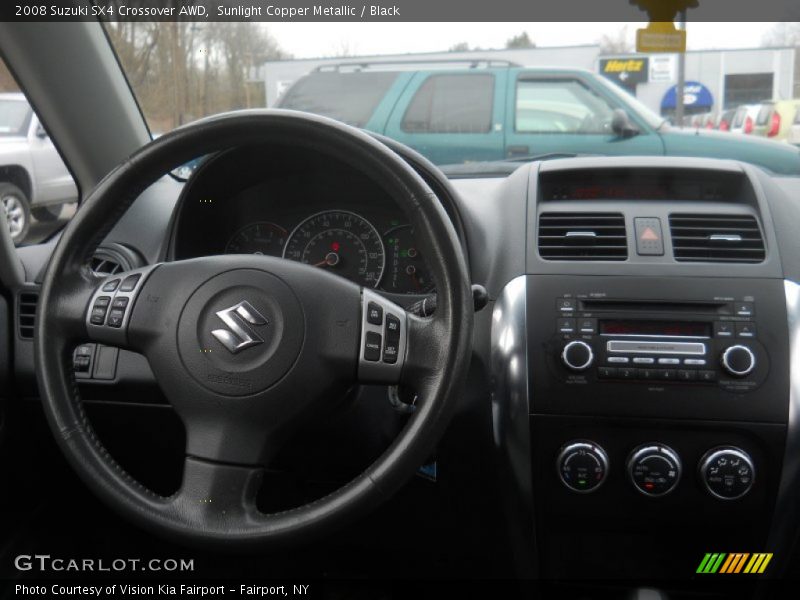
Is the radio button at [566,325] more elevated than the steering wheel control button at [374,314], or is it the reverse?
the steering wheel control button at [374,314]

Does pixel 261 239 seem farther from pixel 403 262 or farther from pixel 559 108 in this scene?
pixel 559 108

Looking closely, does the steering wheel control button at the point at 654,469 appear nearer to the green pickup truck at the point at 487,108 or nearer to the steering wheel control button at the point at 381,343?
the steering wheel control button at the point at 381,343

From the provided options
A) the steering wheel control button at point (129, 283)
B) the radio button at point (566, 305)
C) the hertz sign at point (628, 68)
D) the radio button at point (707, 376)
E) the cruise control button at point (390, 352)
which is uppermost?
the hertz sign at point (628, 68)

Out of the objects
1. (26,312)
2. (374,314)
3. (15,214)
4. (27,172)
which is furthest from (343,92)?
(374,314)

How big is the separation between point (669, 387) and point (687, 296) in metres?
0.21

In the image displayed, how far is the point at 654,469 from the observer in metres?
1.99

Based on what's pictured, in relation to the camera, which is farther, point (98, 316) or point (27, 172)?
point (27, 172)

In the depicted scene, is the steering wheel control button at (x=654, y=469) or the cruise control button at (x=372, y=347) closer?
the cruise control button at (x=372, y=347)

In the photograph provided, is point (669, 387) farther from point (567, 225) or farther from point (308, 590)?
point (308, 590)

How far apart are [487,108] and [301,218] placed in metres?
1.89

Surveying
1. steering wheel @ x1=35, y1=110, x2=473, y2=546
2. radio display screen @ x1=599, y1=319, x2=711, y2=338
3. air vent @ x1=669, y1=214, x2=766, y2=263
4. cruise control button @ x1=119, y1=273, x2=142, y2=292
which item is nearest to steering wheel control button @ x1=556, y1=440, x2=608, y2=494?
radio display screen @ x1=599, y1=319, x2=711, y2=338

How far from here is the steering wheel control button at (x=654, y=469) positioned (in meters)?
1.99

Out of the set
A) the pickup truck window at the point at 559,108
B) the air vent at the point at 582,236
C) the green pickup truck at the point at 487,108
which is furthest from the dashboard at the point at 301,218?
the pickup truck window at the point at 559,108

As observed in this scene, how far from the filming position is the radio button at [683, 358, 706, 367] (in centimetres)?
194
